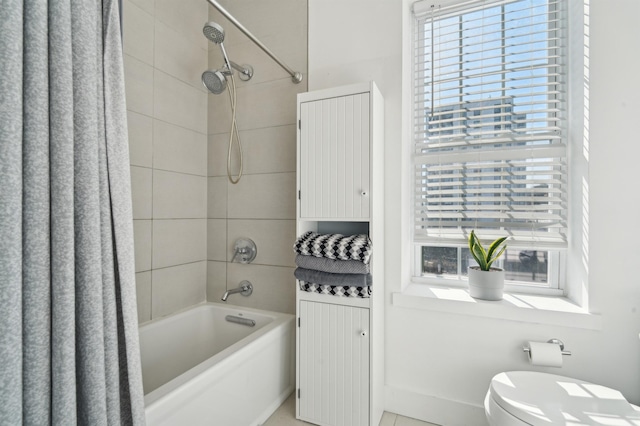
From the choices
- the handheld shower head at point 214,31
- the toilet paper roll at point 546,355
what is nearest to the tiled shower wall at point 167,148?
the handheld shower head at point 214,31

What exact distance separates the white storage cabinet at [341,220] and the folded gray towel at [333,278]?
2.8 inches

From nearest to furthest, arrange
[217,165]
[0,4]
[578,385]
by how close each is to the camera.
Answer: [0,4]
[578,385]
[217,165]

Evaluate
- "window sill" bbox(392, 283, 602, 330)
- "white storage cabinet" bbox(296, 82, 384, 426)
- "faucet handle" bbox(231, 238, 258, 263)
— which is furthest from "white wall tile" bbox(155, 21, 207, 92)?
"window sill" bbox(392, 283, 602, 330)

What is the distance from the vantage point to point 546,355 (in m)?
1.30

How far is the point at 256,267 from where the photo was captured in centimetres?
198

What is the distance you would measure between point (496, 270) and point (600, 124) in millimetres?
765

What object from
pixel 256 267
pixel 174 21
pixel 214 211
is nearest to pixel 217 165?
pixel 214 211

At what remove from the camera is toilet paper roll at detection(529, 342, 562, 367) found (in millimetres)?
1285

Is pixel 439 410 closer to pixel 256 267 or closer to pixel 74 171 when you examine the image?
pixel 256 267

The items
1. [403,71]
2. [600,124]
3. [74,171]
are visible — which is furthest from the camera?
[403,71]

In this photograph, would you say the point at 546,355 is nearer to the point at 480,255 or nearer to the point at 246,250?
the point at 480,255

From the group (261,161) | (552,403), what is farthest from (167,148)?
(552,403)

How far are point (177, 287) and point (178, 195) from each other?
1.87ft

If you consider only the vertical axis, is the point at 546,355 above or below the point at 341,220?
below
